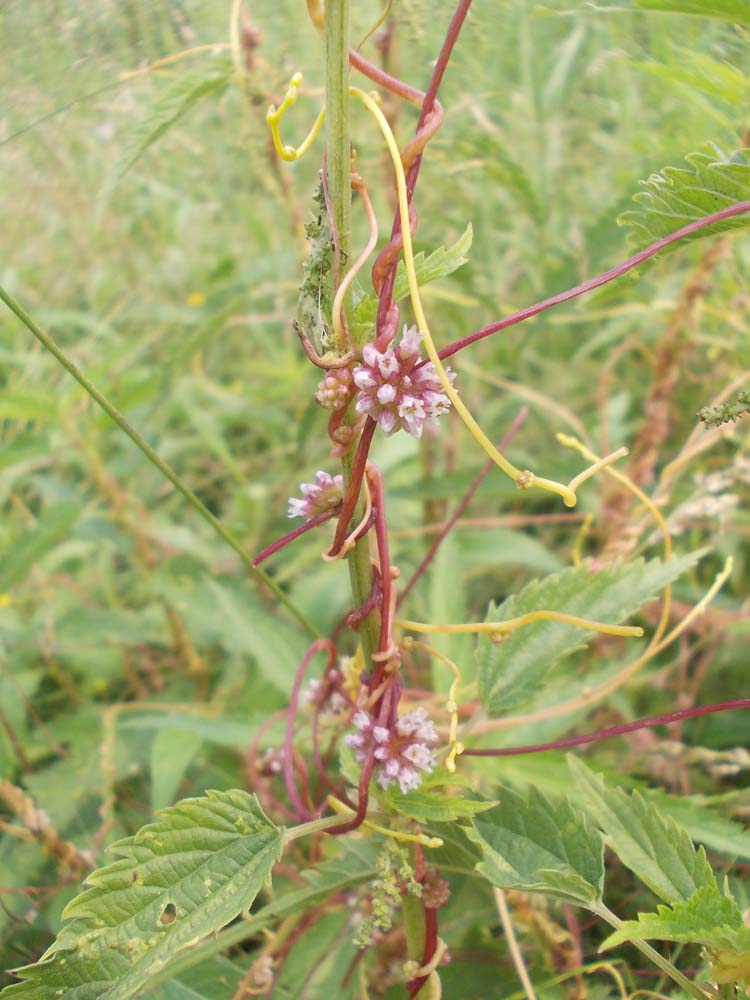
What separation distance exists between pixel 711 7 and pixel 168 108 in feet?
1.57

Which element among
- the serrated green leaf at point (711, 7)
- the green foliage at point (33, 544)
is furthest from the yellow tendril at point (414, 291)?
the green foliage at point (33, 544)

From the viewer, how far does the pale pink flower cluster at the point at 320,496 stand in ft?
1.84

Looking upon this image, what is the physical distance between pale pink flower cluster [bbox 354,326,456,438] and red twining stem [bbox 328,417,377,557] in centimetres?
2

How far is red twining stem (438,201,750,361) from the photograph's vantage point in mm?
521

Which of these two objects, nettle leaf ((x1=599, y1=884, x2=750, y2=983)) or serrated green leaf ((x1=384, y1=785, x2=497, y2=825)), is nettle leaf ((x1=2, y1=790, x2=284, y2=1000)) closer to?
serrated green leaf ((x1=384, y1=785, x2=497, y2=825))

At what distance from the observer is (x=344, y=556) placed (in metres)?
0.57

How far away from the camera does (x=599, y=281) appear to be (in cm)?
54

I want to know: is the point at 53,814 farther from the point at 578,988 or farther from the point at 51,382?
the point at 51,382

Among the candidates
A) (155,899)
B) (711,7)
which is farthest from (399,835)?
(711,7)

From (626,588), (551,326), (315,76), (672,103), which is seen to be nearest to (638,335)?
(551,326)

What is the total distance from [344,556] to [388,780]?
16 cm

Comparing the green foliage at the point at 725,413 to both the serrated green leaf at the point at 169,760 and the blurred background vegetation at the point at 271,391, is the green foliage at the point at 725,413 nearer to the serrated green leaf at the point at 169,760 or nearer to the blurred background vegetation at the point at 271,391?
the blurred background vegetation at the point at 271,391

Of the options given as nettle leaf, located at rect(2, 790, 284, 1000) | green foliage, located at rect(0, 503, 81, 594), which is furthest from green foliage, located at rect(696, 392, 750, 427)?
green foliage, located at rect(0, 503, 81, 594)

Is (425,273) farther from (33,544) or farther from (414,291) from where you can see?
(33,544)
